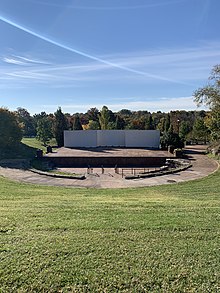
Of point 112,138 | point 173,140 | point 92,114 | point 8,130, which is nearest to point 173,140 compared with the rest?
point 173,140

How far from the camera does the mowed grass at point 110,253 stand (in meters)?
2.66

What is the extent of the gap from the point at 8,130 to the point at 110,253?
24.8 metres

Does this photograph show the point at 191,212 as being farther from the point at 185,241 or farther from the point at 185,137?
the point at 185,137

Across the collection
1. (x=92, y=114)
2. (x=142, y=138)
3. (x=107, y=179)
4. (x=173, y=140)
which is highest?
(x=92, y=114)

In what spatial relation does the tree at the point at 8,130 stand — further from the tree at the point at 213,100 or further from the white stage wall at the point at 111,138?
the tree at the point at 213,100

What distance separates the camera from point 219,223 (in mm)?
4465

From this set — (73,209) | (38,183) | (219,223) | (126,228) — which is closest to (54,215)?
(73,209)

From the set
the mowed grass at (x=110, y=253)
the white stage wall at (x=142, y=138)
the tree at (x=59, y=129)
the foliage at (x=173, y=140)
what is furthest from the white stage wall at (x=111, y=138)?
the mowed grass at (x=110, y=253)

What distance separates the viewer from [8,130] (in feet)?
84.1

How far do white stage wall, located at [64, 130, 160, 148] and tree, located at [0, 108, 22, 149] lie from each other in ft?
17.3

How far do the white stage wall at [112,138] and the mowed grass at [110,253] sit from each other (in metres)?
23.3

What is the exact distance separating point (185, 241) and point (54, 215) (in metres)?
2.68

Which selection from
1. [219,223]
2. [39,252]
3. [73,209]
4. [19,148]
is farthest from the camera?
[19,148]

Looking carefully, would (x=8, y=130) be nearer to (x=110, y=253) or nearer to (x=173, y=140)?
(x=173, y=140)
